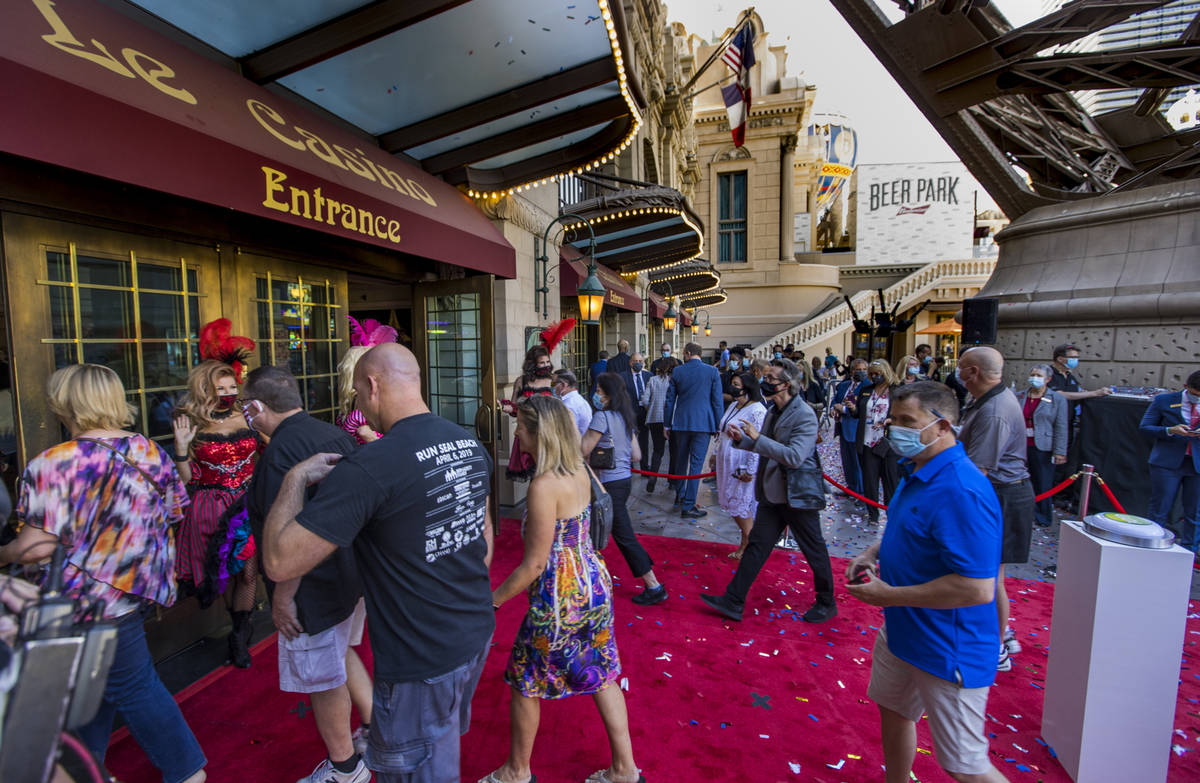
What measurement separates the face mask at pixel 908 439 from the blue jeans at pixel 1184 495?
19.0ft

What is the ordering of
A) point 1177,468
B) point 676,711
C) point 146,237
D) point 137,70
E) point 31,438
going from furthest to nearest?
1. point 1177,468
2. point 146,237
3. point 676,711
4. point 31,438
5. point 137,70

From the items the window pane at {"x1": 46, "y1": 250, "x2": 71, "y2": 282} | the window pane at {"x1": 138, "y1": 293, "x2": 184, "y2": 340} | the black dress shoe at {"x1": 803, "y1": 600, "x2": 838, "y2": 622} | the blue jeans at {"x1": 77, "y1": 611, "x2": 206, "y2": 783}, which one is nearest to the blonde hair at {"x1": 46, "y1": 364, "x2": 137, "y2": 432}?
the blue jeans at {"x1": 77, "y1": 611, "x2": 206, "y2": 783}

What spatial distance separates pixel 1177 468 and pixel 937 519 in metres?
5.94

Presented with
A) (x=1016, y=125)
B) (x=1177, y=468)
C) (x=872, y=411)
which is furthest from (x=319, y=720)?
(x=1016, y=125)

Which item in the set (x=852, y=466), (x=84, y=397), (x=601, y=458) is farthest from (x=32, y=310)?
(x=852, y=466)

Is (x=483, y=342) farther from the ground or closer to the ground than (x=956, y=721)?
farther from the ground

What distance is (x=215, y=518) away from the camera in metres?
3.56

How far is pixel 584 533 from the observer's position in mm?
2602

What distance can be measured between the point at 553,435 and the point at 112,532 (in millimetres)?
1926

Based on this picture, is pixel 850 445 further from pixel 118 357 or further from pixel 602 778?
pixel 118 357

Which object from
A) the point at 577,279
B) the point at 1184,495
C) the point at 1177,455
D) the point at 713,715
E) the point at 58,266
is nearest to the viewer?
the point at 58,266

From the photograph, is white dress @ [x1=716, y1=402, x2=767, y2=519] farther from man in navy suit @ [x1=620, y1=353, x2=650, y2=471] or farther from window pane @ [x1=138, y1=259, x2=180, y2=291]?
window pane @ [x1=138, y1=259, x2=180, y2=291]

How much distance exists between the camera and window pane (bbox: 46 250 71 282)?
10.3 feet

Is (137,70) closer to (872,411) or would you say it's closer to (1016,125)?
(872,411)
